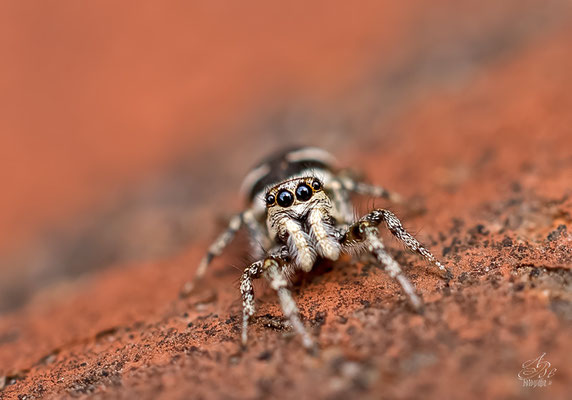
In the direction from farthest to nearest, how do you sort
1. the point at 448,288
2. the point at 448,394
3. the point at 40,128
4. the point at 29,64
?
1. the point at 29,64
2. the point at 40,128
3. the point at 448,288
4. the point at 448,394

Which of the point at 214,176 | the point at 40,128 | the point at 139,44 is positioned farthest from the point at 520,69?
the point at 40,128

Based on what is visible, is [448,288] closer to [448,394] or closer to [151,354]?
[448,394]

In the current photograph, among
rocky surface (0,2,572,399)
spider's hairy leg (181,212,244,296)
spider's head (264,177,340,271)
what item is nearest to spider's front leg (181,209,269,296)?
spider's hairy leg (181,212,244,296)

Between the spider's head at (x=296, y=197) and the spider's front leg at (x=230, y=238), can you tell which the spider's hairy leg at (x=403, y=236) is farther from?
the spider's front leg at (x=230, y=238)
